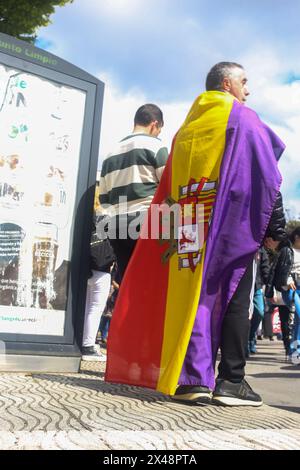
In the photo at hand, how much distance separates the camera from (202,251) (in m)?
3.28

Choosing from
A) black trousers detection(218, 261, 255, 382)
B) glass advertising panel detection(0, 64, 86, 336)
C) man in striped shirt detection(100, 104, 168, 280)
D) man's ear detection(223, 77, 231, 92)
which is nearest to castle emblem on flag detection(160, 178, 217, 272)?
black trousers detection(218, 261, 255, 382)

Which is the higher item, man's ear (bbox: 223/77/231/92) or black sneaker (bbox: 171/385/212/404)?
man's ear (bbox: 223/77/231/92)

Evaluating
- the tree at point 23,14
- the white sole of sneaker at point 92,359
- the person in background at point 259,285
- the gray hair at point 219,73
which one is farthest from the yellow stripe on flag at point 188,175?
the tree at point 23,14

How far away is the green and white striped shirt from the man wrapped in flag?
584 mm

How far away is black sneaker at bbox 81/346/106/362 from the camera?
17.7 ft

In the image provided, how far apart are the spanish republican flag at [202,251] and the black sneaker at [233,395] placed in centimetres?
7

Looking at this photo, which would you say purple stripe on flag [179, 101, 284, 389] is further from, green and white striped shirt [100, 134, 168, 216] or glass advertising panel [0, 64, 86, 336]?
glass advertising panel [0, 64, 86, 336]

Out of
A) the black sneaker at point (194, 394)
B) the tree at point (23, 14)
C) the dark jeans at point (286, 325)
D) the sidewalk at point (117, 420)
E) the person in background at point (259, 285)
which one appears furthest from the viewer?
the tree at point (23, 14)

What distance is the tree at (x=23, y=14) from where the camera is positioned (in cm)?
1497

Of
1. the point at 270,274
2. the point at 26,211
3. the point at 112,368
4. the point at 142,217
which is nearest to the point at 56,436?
the point at 112,368

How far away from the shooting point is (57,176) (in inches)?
173

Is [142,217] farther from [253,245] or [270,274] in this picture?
[270,274]

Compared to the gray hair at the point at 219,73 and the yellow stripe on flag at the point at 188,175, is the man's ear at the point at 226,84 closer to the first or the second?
the gray hair at the point at 219,73

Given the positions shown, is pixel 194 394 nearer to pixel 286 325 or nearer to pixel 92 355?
pixel 92 355
